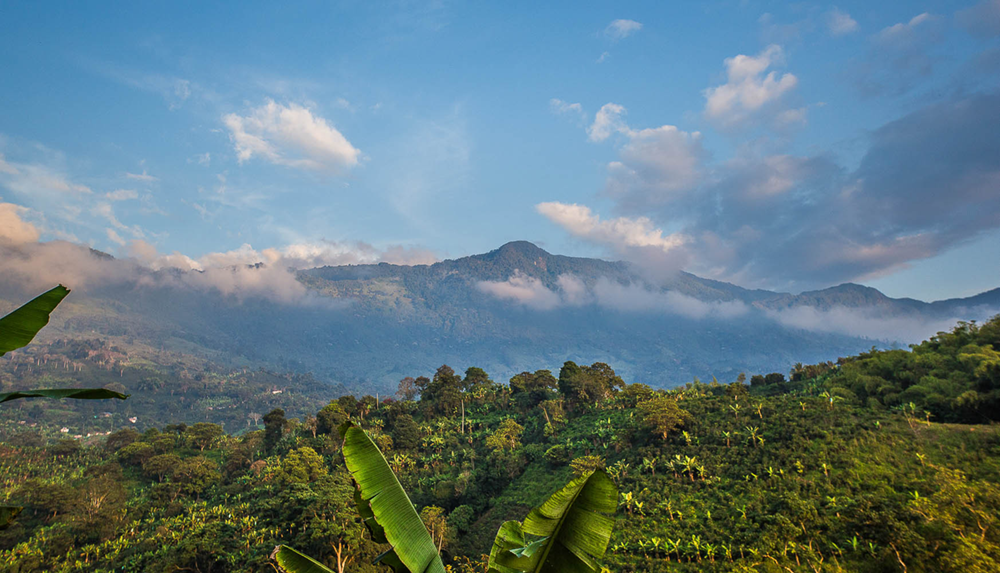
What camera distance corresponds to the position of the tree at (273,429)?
1988 inches

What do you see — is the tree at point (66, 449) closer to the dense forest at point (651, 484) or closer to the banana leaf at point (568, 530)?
the dense forest at point (651, 484)

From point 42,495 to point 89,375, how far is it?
169 m

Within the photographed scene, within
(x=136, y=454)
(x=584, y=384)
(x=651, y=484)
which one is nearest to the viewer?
(x=651, y=484)

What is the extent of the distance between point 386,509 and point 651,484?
2728 centimetres

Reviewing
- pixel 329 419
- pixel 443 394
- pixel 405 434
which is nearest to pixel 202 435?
pixel 329 419

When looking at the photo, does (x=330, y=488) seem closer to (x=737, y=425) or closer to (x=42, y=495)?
(x=42, y=495)

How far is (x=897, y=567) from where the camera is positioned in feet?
49.6

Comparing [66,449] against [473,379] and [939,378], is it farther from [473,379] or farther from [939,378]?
[939,378]

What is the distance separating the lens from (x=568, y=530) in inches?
142

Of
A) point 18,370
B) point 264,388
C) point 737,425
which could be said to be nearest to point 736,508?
point 737,425

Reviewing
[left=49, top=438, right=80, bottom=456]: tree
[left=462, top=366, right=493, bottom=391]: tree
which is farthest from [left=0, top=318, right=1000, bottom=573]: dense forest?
[left=462, top=366, right=493, bottom=391]: tree

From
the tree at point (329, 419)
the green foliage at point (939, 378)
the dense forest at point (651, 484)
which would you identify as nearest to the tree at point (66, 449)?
the dense forest at point (651, 484)

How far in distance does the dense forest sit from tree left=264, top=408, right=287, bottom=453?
5381 millimetres

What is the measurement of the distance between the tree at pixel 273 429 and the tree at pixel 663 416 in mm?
43516
